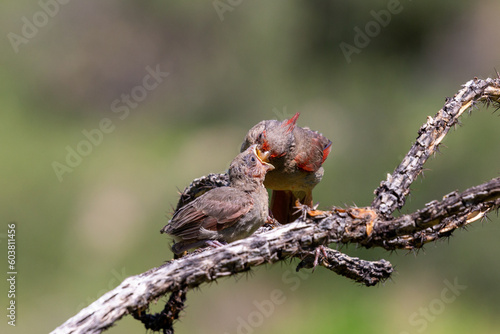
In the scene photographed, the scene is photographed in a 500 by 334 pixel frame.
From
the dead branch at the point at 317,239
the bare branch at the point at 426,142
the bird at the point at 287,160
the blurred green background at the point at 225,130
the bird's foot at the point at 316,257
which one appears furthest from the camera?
the blurred green background at the point at 225,130

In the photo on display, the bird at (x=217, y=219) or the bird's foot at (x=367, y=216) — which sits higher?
the bird at (x=217, y=219)

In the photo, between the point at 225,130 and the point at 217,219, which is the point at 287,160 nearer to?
the point at 217,219

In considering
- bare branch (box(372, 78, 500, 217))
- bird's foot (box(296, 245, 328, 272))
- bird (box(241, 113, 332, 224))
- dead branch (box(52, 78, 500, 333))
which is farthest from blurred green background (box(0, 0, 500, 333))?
dead branch (box(52, 78, 500, 333))

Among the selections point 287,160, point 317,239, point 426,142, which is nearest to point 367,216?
point 317,239

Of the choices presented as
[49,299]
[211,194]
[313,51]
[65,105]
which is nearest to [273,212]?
[211,194]

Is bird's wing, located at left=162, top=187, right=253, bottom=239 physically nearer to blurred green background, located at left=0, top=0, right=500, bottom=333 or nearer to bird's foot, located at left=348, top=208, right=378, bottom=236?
bird's foot, located at left=348, top=208, right=378, bottom=236

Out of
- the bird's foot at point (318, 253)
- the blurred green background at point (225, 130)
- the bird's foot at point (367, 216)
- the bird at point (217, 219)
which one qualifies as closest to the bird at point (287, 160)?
the bird at point (217, 219)

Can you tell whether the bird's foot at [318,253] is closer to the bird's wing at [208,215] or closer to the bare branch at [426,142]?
the bare branch at [426,142]
